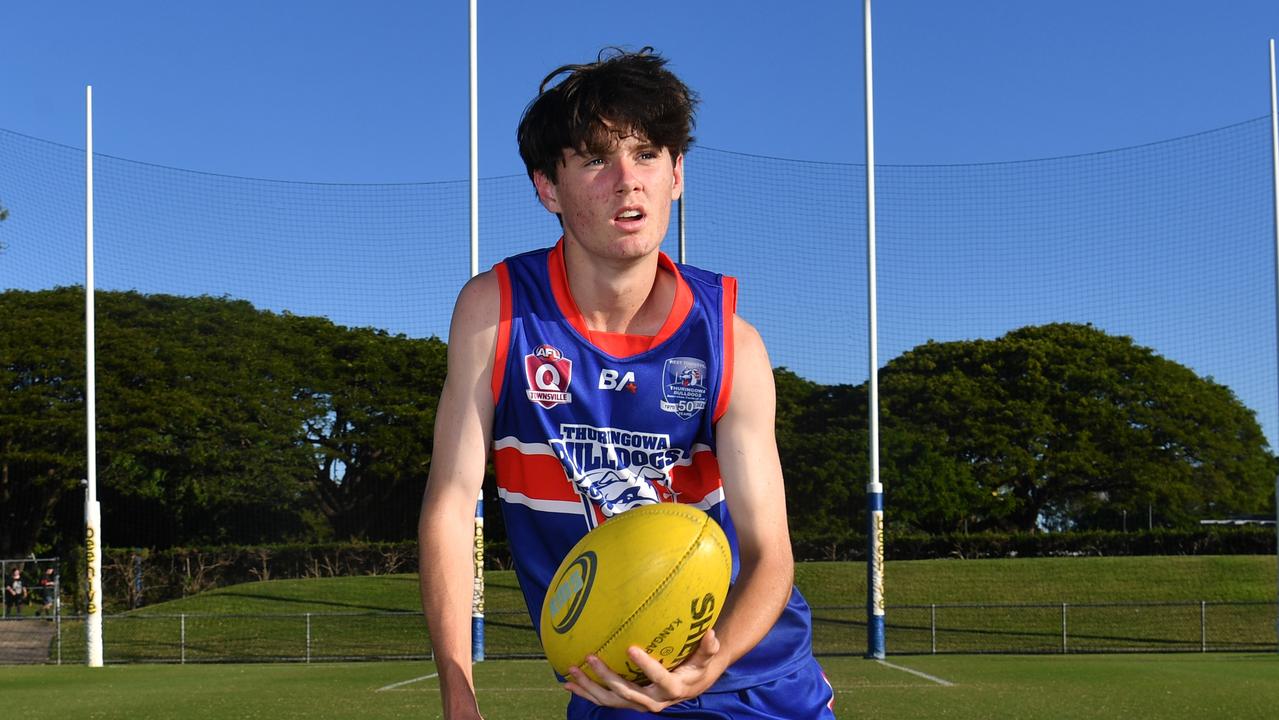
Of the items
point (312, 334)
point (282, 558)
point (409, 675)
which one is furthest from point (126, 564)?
point (409, 675)

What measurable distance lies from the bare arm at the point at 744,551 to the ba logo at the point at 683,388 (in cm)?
7

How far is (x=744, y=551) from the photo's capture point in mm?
2529

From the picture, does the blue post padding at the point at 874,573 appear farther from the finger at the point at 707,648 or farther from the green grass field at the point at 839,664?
the finger at the point at 707,648

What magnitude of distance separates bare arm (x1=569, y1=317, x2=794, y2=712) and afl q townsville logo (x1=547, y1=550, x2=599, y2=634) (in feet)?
0.31

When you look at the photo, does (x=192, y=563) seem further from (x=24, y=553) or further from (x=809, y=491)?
(x=809, y=491)

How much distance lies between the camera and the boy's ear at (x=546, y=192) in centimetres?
272

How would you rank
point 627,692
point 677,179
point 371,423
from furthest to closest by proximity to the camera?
point 371,423 < point 677,179 < point 627,692

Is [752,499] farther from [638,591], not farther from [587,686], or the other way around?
[587,686]

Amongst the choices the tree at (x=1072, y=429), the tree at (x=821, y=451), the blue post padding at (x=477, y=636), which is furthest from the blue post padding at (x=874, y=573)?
the tree at (x=1072, y=429)

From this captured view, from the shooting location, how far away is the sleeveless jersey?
101 inches

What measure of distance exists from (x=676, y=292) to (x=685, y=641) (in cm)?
77

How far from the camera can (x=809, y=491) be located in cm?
Answer: 2727

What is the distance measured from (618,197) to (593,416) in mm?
441

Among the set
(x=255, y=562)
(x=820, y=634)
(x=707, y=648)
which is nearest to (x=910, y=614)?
(x=820, y=634)
